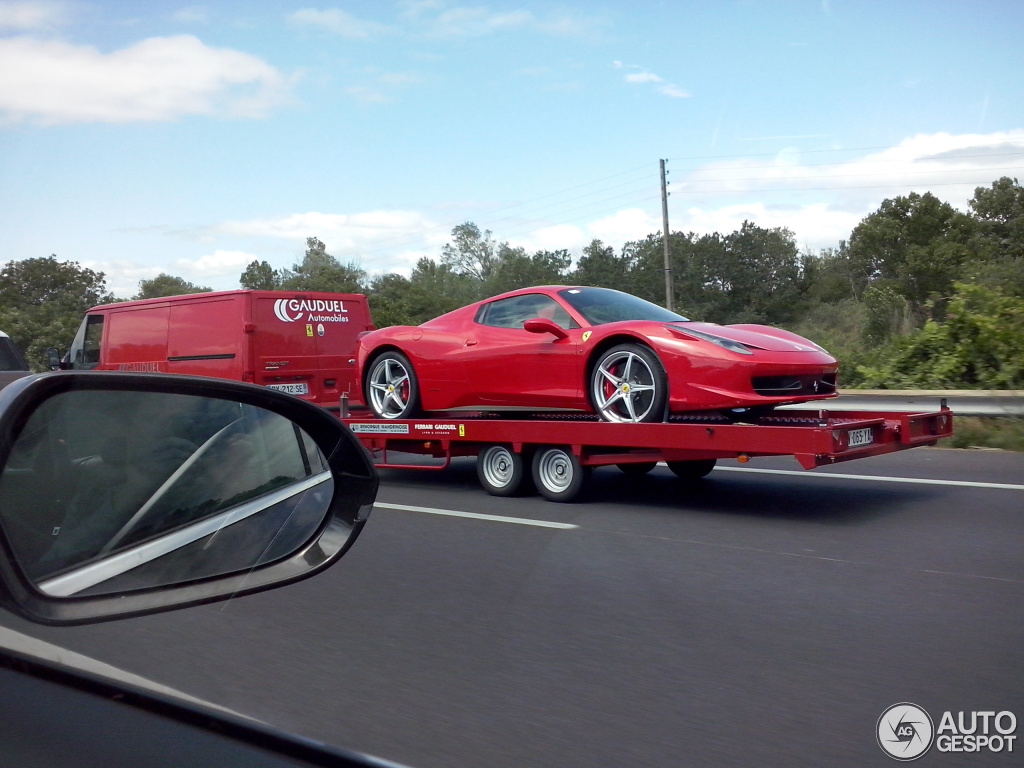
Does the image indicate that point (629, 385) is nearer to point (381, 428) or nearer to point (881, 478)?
point (881, 478)

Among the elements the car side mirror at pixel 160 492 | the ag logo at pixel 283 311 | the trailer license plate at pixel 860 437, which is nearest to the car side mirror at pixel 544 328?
the trailer license plate at pixel 860 437

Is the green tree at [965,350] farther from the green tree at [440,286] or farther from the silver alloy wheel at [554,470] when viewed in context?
the green tree at [440,286]

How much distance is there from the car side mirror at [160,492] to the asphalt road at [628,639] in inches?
20.2

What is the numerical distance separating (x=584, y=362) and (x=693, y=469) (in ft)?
6.38

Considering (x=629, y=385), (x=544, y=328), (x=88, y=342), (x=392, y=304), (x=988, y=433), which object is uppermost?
(x=392, y=304)

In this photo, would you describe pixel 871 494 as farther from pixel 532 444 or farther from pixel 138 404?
pixel 138 404

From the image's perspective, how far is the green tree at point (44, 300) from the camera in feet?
86.8

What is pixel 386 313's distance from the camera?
31844mm

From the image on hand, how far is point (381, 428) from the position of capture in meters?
9.53

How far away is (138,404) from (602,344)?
229 inches

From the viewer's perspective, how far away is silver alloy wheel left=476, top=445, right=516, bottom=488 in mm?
8719

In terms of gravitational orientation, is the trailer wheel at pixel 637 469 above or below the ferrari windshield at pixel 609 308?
below

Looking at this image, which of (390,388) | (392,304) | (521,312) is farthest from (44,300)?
(521,312)

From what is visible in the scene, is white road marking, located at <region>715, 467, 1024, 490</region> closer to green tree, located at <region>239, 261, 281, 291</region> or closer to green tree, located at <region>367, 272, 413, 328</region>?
green tree, located at <region>367, 272, 413, 328</region>
